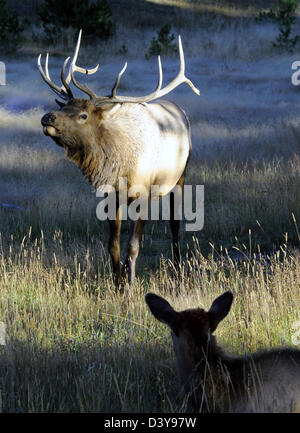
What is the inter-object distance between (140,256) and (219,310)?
15.9 ft

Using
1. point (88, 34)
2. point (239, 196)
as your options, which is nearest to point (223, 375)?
point (239, 196)

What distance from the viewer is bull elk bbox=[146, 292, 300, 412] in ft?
10.5

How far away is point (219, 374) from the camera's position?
10.7 feet

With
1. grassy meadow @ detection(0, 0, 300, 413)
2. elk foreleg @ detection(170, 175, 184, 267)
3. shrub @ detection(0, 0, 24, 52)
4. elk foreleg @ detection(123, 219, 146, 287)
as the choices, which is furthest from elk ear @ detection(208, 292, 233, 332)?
shrub @ detection(0, 0, 24, 52)

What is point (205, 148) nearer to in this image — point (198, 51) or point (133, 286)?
point (133, 286)

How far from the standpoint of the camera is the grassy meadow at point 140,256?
14.0 feet

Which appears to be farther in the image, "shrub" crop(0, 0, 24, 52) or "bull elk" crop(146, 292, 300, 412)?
"shrub" crop(0, 0, 24, 52)

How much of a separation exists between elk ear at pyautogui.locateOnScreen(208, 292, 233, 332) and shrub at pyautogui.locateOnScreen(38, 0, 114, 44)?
2666 cm

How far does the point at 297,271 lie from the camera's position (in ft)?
18.0

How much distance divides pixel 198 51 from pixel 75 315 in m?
24.8

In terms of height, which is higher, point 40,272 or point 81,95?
point 81,95

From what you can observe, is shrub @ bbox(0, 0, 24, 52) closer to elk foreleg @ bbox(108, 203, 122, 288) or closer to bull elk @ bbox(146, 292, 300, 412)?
elk foreleg @ bbox(108, 203, 122, 288)

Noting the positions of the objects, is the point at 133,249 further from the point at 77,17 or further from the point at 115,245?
the point at 77,17
